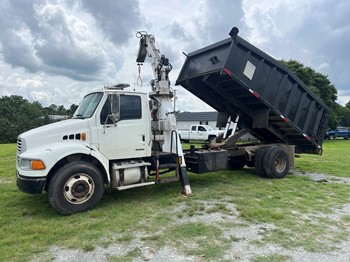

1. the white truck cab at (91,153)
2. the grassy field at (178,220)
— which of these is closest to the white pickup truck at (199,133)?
the grassy field at (178,220)

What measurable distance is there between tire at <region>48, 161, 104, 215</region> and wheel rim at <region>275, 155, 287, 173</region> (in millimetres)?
5567

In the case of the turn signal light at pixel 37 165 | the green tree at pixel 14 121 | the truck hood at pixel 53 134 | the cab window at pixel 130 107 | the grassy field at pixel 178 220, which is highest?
the green tree at pixel 14 121

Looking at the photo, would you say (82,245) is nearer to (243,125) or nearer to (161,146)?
(161,146)

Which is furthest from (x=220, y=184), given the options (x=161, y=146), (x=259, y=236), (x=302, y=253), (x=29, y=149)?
(x=29, y=149)

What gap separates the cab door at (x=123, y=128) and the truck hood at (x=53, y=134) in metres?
0.40

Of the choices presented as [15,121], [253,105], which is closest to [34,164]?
[253,105]

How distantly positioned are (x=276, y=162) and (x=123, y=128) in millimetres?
5085

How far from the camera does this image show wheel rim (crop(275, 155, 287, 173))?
911 cm

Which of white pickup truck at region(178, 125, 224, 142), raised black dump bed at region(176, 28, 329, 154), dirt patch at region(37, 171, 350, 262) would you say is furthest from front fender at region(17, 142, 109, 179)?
white pickup truck at region(178, 125, 224, 142)

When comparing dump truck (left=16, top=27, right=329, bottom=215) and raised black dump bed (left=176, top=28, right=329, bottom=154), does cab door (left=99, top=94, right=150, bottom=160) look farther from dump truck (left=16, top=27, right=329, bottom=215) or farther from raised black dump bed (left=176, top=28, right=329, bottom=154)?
raised black dump bed (left=176, top=28, right=329, bottom=154)

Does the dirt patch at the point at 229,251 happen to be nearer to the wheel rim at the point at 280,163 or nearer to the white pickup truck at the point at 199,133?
the wheel rim at the point at 280,163

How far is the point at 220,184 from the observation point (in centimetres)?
819

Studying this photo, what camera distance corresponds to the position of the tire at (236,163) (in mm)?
9762

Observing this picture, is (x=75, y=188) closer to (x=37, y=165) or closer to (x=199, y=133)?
(x=37, y=165)
